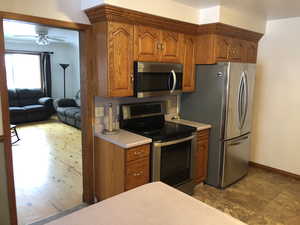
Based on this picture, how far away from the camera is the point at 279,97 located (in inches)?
149

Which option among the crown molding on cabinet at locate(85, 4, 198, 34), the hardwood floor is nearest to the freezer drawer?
the crown molding on cabinet at locate(85, 4, 198, 34)

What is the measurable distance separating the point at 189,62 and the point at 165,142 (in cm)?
120

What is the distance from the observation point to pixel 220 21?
9.61 ft

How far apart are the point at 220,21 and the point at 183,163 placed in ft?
5.96

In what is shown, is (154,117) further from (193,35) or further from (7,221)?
(7,221)

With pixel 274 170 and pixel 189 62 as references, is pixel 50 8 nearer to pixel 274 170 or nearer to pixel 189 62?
pixel 189 62

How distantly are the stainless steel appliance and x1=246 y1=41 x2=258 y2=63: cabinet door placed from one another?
5.35ft

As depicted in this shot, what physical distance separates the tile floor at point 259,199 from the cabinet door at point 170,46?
71.3 inches

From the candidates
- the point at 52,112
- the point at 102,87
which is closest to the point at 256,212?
the point at 102,87

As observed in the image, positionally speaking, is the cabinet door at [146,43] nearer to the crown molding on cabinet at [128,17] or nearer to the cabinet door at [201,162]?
the crown molding on cabinet at [128,17]

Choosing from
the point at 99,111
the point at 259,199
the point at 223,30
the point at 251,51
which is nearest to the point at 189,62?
the point at 223,30

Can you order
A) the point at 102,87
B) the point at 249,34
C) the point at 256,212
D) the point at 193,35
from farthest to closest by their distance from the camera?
the point at 249,34 < the point at 193,35 < the point at 256,212 < the point at 102,87

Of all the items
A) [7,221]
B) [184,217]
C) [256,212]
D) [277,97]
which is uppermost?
[277,97]

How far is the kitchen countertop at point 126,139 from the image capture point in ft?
7.77
